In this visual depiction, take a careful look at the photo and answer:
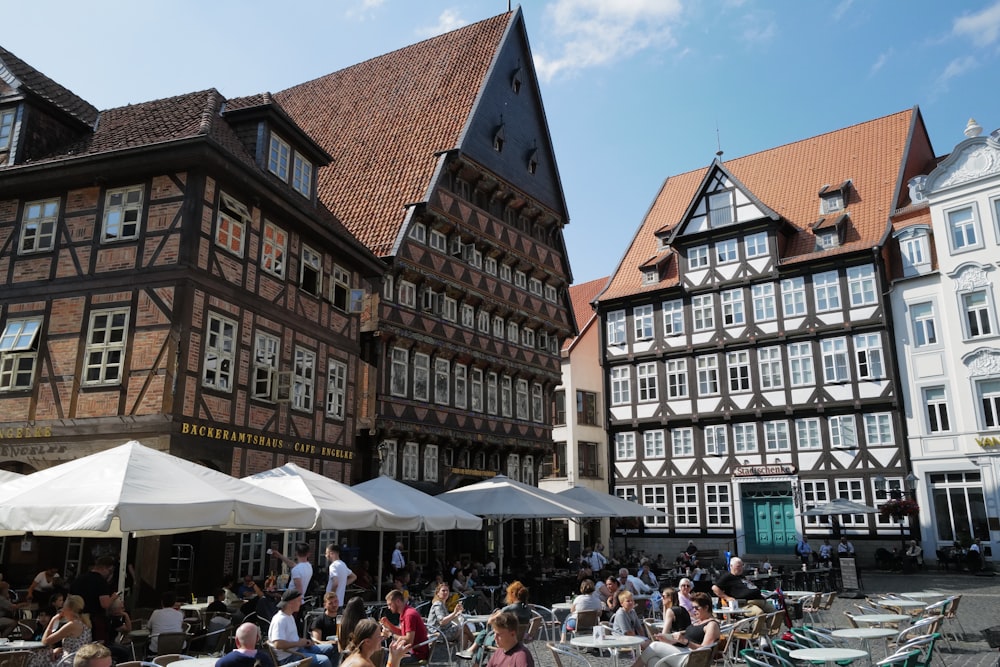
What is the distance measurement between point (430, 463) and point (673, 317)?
16938 millimetres

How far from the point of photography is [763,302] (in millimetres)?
34312

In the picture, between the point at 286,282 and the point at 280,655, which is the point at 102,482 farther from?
the point at 286,282

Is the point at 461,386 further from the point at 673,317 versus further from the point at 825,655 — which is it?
the point at 825,655

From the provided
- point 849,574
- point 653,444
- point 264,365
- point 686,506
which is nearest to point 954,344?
point 686,506

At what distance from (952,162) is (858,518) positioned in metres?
13.9

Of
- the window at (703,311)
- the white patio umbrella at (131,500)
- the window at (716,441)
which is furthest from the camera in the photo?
the window at (703,311)

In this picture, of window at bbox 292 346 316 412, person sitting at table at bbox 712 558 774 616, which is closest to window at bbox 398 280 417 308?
window at bbox 292 346 316 412

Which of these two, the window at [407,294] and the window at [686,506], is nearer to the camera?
the window at [407,294]

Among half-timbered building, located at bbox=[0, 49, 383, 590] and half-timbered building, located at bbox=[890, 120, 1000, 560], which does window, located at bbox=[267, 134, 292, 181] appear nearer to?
half-timbered building, located at bbox=[0, 49, 383, 590]

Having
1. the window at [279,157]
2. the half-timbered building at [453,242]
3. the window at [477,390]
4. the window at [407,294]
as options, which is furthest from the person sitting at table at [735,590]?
the window at [477,390]

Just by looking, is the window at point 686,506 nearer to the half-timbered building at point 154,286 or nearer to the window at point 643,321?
the window at point 643,321

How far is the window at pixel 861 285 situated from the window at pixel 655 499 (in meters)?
11.4

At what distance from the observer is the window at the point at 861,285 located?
31.5m

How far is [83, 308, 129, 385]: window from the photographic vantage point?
48.5 feet
